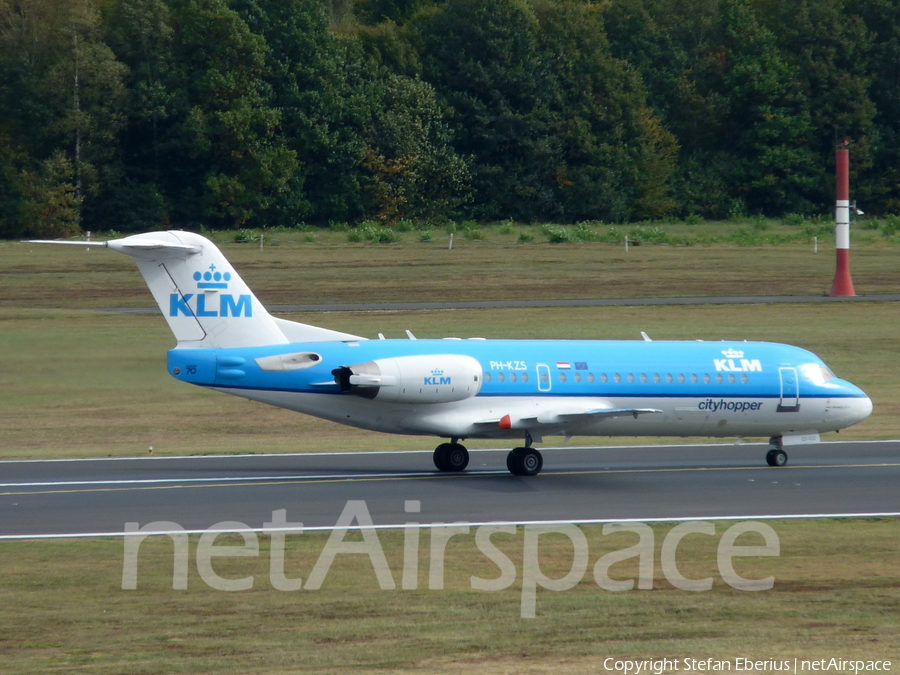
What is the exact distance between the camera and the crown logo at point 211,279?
2622 cm

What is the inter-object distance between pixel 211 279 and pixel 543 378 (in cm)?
719

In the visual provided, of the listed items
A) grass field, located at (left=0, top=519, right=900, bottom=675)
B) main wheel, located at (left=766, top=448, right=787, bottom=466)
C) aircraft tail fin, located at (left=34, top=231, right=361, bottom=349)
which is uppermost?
aircraft tail fin, located at (left=34, top=231, right=361, bottom=349)

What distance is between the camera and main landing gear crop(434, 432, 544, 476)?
2667 cm

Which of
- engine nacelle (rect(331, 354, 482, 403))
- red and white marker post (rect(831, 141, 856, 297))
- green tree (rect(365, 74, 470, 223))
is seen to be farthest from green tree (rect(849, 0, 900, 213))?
engine nacelle (rect(331, 354, 482, 403))

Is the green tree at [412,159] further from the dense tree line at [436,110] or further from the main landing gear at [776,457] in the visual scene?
the main landing gear at [776,457]

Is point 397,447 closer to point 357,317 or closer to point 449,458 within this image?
point 449,458

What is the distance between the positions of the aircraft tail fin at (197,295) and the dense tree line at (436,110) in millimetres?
55465

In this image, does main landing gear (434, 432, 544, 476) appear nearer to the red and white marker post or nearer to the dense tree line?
the red and white marker post

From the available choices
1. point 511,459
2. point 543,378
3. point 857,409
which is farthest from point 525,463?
point 857,409

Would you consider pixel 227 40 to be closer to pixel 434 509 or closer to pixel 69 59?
pixel 69 59

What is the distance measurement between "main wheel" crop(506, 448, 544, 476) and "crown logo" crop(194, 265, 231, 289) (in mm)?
6917

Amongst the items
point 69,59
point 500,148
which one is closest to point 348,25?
point 500,148

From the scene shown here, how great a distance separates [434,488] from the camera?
2481cm

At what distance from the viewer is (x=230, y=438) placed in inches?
1328
